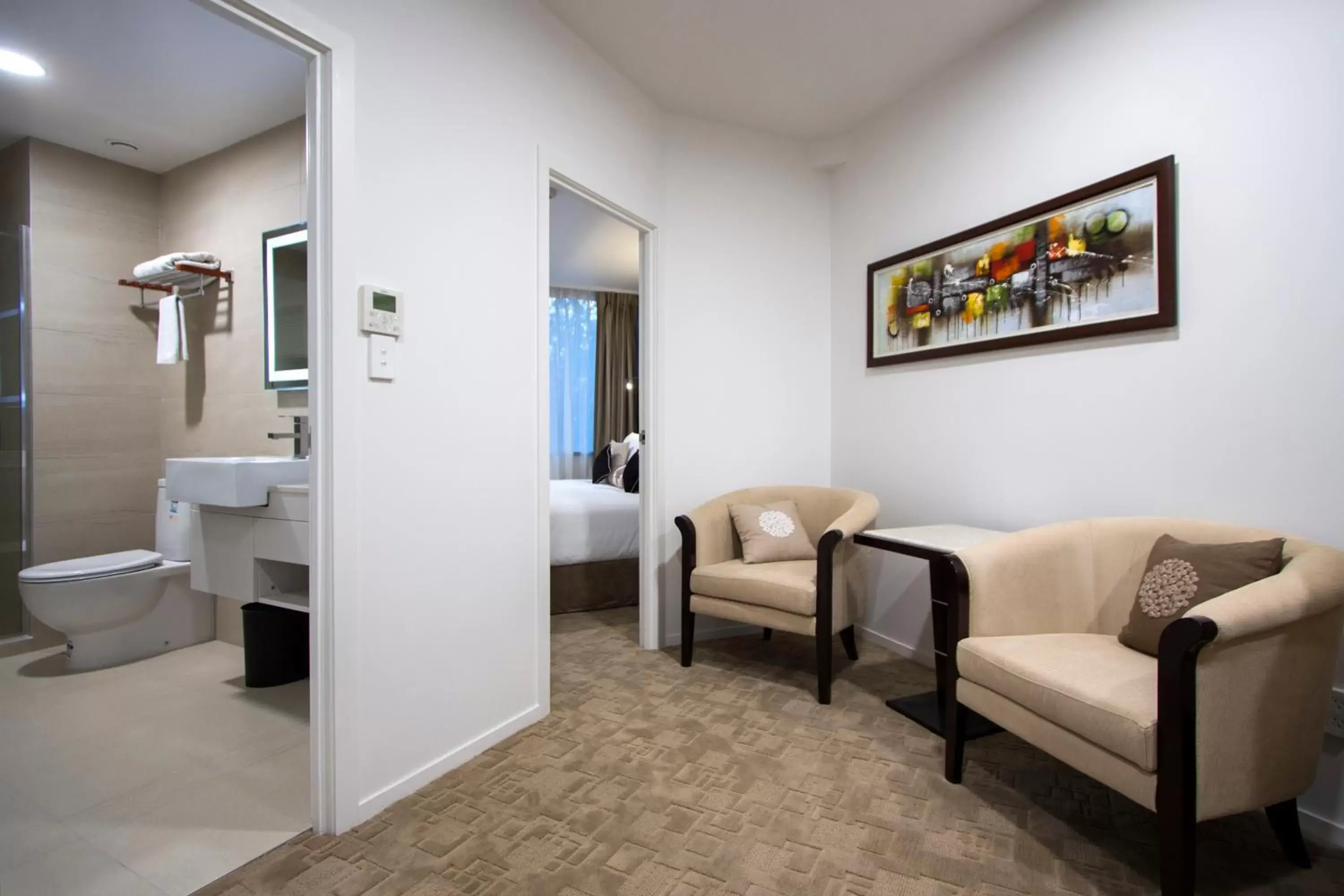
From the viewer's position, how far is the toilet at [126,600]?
2.62 metres

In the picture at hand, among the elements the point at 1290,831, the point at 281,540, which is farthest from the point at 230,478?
the point at 1290,831

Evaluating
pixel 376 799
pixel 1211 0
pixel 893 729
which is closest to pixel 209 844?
pixel 376 799

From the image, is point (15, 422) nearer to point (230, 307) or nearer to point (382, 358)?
point (230, 307)

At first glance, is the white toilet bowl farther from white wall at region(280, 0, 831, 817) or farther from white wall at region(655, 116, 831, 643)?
white wall at region(655, 116, 831, 643)

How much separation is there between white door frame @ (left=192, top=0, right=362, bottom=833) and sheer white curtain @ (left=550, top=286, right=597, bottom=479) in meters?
4.95

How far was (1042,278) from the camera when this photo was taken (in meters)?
2.37

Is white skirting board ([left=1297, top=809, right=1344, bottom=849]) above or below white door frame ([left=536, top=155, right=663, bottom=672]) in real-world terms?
below

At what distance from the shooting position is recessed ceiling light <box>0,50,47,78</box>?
2406mm

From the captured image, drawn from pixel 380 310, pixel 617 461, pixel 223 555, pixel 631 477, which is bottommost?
pixel 223 555

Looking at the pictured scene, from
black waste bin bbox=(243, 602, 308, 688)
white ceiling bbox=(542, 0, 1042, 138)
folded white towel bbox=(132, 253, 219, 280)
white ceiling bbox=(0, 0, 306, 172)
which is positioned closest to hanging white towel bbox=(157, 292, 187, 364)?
folded white towel bbox=(132, 253, 219, 280)

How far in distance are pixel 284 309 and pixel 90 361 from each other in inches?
52.3

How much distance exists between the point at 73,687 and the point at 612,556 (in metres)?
2.57

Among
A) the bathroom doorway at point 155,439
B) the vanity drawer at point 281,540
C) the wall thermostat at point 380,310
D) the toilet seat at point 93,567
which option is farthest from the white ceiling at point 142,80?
the toilet seat at point 93,567

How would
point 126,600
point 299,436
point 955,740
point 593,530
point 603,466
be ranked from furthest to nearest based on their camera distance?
1. point 603,466
2. point 593,530
3. point 126,600
4. point 299,436
5. point 955,740
